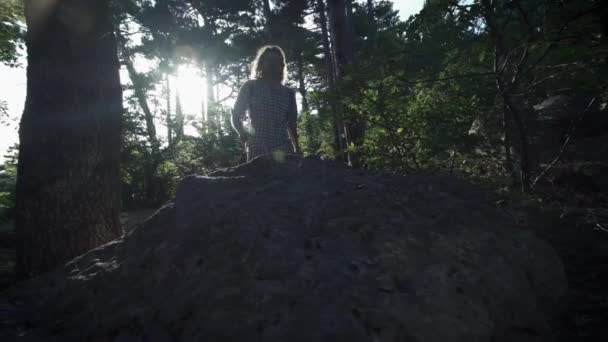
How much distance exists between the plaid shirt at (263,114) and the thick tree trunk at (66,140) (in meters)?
1.34

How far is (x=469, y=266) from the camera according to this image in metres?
1.33

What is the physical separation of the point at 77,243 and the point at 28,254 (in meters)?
0.36

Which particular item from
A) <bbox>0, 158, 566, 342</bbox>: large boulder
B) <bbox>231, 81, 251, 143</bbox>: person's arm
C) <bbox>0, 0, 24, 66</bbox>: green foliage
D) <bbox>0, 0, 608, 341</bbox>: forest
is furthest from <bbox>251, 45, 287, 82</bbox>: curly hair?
<bbox>0, 0, 24, 66</bbox>: green foliage

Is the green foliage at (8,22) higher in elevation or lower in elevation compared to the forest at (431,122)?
higher

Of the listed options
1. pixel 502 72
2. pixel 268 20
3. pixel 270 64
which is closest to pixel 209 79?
pixel 268 20

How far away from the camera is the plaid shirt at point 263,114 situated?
3.40 m

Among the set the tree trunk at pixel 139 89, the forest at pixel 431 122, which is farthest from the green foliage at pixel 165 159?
the forest at pixel 431 122

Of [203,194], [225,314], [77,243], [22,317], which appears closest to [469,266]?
[225,314]

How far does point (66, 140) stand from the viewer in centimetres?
289

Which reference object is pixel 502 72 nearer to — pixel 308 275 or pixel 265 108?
pixel 265 108

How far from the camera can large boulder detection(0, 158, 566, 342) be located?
108 centimetres

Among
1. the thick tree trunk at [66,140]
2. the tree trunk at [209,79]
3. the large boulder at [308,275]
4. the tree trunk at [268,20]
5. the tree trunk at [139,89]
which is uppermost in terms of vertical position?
the tree trunk at [268,20]

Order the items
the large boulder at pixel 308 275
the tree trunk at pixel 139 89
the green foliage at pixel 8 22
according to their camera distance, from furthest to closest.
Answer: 1. the tree trunk at pixel 139 89
2. the green foliage at pixel 8 22
3. the large boulder at pixel 308 275

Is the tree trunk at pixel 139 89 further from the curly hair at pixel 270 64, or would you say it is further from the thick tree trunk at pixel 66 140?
the curly hair at pixel 270 64
